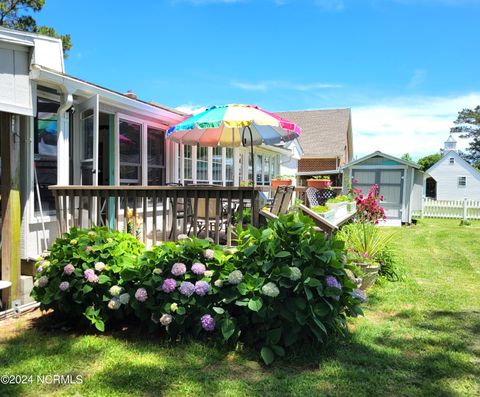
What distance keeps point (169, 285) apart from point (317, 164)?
2335 centimetres

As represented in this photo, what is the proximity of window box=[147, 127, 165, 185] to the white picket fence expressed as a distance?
51.5ft

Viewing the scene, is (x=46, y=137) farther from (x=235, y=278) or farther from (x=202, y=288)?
(x=235, y=278)

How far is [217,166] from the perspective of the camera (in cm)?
1046

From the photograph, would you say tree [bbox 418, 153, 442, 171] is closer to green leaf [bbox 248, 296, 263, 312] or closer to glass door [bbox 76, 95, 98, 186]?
glass door [bbox 76, 95, 98, 186]

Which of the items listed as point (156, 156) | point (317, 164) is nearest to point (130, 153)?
point (156, 156)

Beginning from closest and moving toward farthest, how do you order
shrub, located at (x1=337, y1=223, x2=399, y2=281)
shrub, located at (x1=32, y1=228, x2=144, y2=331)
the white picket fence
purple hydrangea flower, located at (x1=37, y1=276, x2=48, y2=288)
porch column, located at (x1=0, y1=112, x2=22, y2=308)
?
shrub, located at (x1=32, y1=228, x2=144, y2=331) → purple hydrangea flower, located at (x1=37, y1=276, x2=48, y2=288) → porch column, located at (x1=0, y1=112, x2=22, y2=308) → shrub, located at (x1=337, y1=223, x2=399, y2=281) → the white picket fence

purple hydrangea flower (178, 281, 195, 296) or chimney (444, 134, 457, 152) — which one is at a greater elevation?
chimney (444, 134, 457, 152)

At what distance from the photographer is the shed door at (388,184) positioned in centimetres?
1755

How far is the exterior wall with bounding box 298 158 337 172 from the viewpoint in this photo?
25.5 meters

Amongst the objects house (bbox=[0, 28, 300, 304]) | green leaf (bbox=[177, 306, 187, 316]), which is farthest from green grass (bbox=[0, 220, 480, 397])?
house (bbox=[0, 28, 300, 304])

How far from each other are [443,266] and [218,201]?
5426mm

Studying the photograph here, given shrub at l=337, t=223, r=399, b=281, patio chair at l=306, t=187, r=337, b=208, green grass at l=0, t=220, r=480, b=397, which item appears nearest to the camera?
green grass at l=0, t=220, r=480, b=397

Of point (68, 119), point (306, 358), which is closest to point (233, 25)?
point (68, 119)

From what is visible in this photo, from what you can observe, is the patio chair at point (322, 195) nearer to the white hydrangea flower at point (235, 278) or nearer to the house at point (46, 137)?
the house at point (46, 137)
